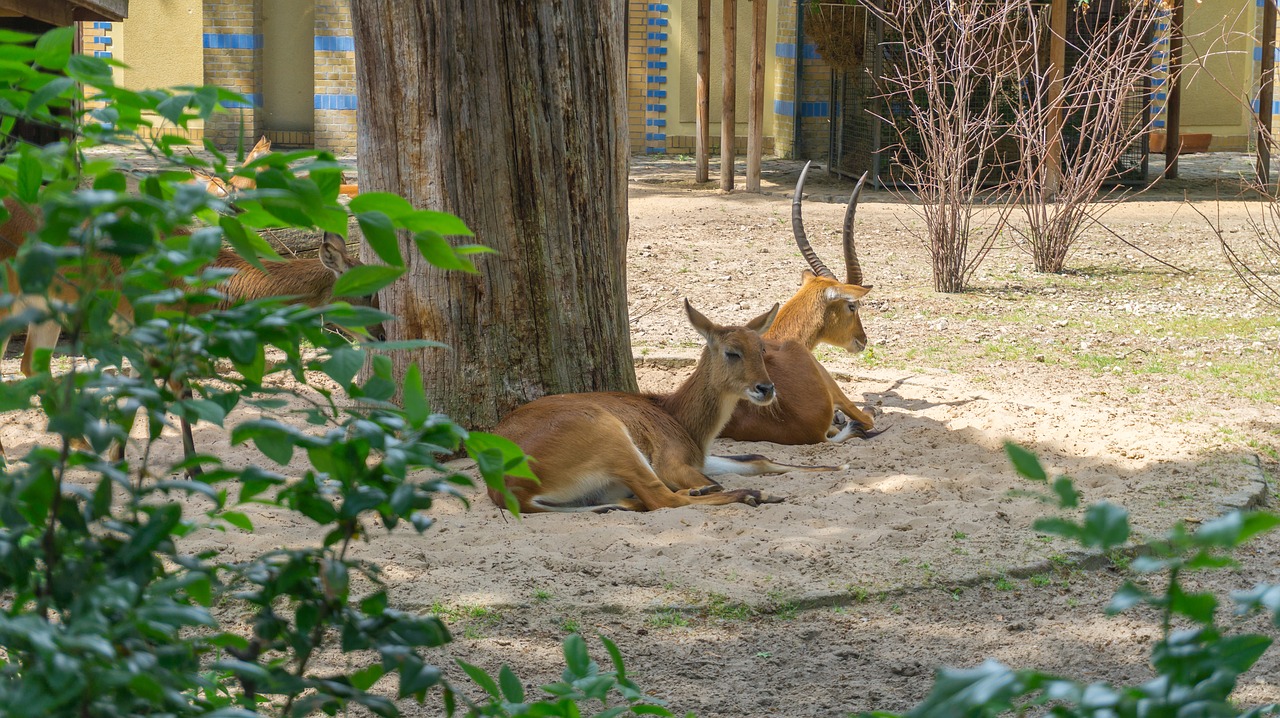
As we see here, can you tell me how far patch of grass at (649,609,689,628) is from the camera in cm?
363

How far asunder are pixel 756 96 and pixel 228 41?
1016 centimetres

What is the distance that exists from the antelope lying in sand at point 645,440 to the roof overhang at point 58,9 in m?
4.75

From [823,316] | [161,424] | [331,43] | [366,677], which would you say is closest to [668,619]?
[366,677]

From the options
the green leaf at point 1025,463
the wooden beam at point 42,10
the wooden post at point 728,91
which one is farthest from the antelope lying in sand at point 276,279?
the wooden post at point 728,91

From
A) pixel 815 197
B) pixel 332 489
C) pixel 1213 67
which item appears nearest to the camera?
pixel 332 489

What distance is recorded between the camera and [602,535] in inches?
172

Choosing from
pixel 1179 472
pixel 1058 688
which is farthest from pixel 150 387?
pixel 1179 472

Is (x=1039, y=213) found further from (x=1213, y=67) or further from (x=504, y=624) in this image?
(x=1213, y=67)

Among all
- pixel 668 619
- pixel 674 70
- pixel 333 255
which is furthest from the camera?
pixel 674 70

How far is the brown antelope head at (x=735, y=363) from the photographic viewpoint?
5312 millimetres

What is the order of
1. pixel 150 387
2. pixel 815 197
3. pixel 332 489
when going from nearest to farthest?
pixel 150 387 → pixel 332 489 → pixel 815 197

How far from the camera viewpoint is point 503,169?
4.90 metres

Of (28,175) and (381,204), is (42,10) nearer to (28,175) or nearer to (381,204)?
(28,175)

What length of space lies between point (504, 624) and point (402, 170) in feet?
7.02
